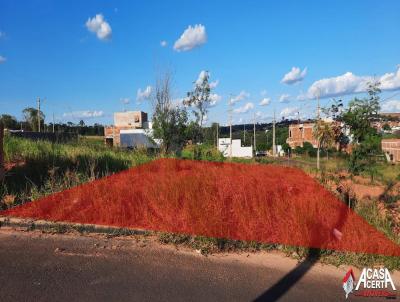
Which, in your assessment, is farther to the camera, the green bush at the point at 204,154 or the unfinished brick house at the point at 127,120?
the unfinished brick house at the point at 127,120

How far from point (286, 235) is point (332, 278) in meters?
0.96

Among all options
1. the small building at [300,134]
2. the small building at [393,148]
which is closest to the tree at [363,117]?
the small building at [393,148]

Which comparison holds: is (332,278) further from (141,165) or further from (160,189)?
(141,165)

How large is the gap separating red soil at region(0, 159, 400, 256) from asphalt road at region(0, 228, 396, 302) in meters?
0.49

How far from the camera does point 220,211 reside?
5.82 metres

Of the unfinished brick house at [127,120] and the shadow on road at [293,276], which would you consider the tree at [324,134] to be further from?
the unfinished brick house at [127,120]

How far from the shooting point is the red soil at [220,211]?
17.3ft

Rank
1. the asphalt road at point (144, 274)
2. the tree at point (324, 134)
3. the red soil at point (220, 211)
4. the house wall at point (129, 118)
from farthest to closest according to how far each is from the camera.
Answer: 1. the house wall at point (129, 118)
2. the tree at point (324, 134)
3. the red soil at point (220, 211)
4. the asphalt road at point (144, 274)

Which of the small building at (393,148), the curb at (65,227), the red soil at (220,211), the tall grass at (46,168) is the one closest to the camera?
the red soil at (220,211)

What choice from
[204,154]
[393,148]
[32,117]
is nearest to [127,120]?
[32,117]

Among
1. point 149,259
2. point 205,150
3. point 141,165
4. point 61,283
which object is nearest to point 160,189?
point 149,259

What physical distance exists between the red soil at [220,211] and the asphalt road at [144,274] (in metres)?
0.49

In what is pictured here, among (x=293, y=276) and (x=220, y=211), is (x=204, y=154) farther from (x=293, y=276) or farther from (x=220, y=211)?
(x=293, y=276)

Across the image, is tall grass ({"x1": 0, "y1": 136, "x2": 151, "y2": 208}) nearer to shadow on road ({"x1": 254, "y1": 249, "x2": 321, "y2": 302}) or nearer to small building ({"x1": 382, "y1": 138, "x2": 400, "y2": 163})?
shadow on road ({"x1": 254, "y1": 249, "x2": 321, "y2": 302})
